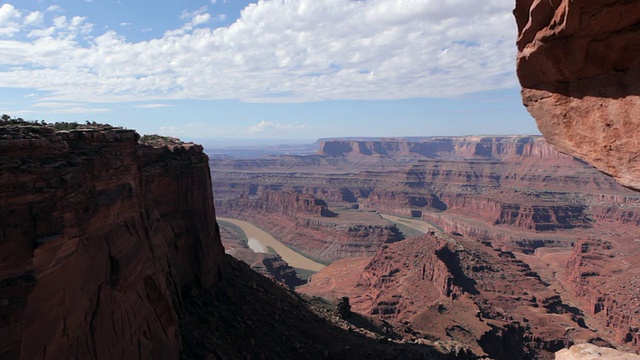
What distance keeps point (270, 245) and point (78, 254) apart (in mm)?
111046

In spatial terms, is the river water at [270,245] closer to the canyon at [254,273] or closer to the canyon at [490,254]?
the canyon at [490,254]

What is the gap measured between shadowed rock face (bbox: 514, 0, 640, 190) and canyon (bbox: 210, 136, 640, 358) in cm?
3785

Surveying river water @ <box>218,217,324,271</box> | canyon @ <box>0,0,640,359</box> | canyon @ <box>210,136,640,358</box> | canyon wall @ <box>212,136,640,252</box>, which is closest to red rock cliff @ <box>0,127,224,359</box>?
canyon @ <box>0,0,640,359</box>

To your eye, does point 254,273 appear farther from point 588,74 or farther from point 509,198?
point 509,198

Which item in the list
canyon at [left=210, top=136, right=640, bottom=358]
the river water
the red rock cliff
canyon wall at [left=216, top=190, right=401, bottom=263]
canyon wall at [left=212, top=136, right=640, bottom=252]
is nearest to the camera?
the red rock cliff

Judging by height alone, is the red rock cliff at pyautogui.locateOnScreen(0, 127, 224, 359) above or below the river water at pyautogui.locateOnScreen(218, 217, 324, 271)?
above

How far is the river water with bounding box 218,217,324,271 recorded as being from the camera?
101669 mm

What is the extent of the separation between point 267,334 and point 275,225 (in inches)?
4569

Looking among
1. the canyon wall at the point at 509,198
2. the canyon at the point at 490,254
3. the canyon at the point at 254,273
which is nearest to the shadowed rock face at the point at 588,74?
the canyon at the point at 254,273

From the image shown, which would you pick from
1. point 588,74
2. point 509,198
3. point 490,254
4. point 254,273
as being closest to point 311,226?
point 490,254

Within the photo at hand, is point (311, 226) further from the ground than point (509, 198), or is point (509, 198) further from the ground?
point (509, 198)

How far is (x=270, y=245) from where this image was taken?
122 metres

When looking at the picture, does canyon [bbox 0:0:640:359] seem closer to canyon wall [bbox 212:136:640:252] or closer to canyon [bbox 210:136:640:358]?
canyon [bbox 210:136:640:358]

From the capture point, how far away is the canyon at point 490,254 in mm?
53188
